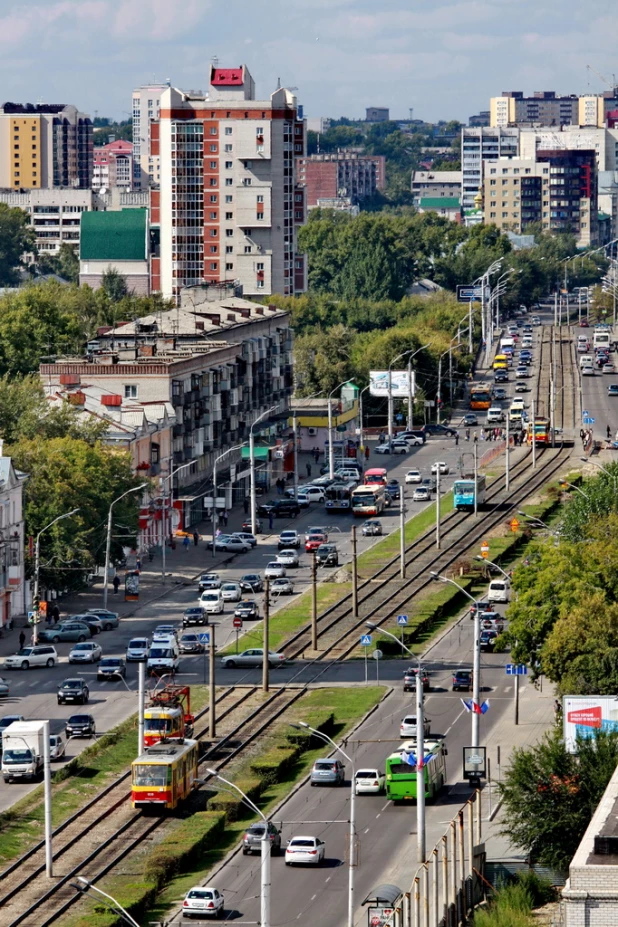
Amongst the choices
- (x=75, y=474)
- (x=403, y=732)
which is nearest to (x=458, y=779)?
(x=403, y=732)

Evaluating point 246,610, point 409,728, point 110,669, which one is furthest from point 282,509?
point 409,728

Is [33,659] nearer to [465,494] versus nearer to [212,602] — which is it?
[212,602]

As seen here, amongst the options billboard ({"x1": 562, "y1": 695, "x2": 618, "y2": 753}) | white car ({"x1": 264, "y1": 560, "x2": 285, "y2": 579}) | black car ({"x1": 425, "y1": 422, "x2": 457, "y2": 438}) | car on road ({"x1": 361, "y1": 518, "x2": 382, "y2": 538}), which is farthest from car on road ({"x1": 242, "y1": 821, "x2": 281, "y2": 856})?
black car ({"x1": 425, "y1": 422, "x2": 457, "y2": 438})

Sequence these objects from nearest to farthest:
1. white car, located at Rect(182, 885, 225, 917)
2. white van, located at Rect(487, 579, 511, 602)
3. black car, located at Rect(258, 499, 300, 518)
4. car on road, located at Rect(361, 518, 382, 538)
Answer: white car, located at Rect(182, 885, 225, 917) < white van, located at Rect(487, 579, 511, 602) < car on road, located at Rect(361, 518, 382, 538) < black car, located at Rect(258, 499, 300, 518)

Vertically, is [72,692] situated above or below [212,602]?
above

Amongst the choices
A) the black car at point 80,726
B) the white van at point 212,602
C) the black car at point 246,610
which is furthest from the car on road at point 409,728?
the white van at point 212,602

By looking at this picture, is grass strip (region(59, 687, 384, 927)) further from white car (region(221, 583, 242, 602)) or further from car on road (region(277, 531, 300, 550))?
car on road (region(277, 531, 300, 550))

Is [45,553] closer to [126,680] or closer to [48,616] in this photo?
[48,616]
